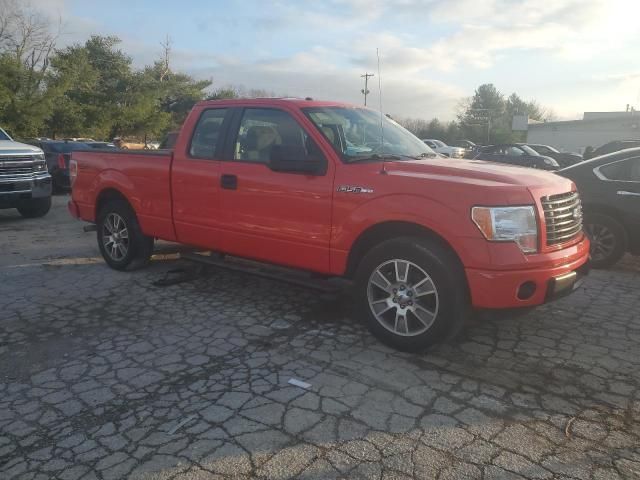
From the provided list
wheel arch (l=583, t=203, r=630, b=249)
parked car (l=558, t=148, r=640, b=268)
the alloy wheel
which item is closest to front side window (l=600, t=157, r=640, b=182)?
parked car (l=558, t=148, r=640, b=268)

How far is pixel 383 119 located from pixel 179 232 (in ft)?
8.04

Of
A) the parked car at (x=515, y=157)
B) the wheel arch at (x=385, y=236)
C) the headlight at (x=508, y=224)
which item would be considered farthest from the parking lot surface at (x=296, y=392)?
the parked car at (x=515, y=157)

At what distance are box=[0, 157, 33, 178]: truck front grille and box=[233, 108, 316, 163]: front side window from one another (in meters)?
6.50

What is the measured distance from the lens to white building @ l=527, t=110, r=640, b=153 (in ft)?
137

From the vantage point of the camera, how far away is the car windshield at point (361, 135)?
4531mm

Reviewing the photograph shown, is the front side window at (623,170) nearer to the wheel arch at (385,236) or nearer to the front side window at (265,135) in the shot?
the wheel arch at (385,236)

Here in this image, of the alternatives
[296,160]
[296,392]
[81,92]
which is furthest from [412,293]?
[81,92]

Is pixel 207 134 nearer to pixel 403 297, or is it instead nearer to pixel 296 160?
pixel 296 160

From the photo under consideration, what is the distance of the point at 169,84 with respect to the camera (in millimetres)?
45312

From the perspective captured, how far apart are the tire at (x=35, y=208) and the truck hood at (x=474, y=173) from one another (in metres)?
8.64

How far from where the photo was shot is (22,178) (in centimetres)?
970

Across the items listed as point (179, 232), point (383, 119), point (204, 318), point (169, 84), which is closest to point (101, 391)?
point (204, 318)

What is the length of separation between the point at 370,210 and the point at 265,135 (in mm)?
1415

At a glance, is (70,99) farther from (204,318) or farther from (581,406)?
(581,406)
